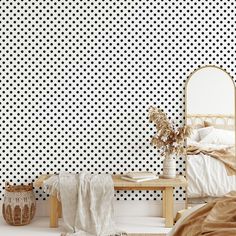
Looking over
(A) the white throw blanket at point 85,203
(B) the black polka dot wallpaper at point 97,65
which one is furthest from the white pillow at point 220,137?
(A) the white throw blanket at point 85,203

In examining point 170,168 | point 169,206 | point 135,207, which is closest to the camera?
point 169,206

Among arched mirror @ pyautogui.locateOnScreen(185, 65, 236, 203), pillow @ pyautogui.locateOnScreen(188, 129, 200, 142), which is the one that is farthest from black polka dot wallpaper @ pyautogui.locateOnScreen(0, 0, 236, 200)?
pillow @ pyautogui.locateOnScreen(188, 129, 200, 142)

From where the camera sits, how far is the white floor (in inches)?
161

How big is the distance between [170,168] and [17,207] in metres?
1.57

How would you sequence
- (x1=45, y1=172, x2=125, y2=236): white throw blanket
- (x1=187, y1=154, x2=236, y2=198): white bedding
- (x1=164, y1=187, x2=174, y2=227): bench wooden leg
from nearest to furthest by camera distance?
(x1=45, y1=172, x2=125, y2=236): white throw blanket → (x1=164, y1=187, x2=174, y2=227): bench wooden leg → (x1=187, y1=154, x2=236, y2=198): white bedding

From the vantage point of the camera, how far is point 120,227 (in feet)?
13.9

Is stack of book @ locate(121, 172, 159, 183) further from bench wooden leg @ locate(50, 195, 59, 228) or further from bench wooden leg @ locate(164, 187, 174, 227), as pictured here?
bench wooden leg @ locate(50, 195, 59, 228)

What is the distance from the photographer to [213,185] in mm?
4539

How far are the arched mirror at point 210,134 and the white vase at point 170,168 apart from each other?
31 centimetres

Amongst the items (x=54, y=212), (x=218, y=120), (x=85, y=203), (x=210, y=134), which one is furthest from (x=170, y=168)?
(x=54, y=212)

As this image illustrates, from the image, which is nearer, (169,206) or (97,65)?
(169,206)

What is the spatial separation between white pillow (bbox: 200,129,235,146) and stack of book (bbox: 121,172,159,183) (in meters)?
0.70

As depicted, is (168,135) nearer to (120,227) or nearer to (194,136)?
(194,136)

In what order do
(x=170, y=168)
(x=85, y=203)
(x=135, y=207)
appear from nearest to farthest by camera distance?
(x=85, y=203) < (x=170, y=168) < (x=135, y=207)
